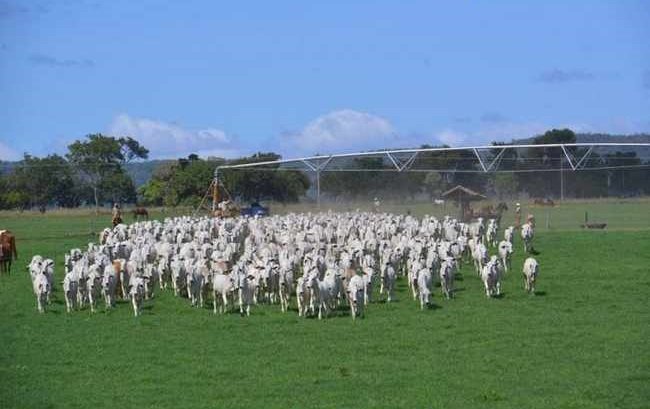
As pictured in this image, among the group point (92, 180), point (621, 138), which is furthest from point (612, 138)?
point (92, 180)

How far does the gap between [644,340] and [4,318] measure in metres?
13.4

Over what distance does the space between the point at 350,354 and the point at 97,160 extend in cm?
8317

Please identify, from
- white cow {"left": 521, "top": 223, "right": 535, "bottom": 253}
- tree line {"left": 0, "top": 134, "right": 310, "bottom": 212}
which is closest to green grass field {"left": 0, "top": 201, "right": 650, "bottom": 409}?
white cow {"left": 521, "top": 223, "right": 535, "bottom": 253}

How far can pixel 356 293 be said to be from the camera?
1014 inches

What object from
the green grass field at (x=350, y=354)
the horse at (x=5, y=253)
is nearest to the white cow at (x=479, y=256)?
the green grass field at (x=350, y=354)

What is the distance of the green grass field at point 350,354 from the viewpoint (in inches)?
677

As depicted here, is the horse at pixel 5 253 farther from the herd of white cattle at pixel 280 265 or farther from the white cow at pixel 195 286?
the white cow at pixel 195 286

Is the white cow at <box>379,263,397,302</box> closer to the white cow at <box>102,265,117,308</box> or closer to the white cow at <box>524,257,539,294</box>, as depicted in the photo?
the white cow at <box>524,257,539,294</box>

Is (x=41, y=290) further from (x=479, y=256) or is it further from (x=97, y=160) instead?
(x=97, y=160)

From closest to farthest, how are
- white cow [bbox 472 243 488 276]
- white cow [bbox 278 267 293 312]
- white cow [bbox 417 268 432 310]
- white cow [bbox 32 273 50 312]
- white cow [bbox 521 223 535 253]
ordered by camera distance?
white cow [bbox 417 268 432 310] < white cow [bbox 278 267 293 312] < white cow [bbox 32 273 50 312] < white cow [bbox 472 243 488 276] < white cow [bbox 521 223 535 253]

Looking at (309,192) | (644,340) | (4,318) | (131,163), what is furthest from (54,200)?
(644,340)

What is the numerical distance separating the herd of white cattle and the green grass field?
0.49m

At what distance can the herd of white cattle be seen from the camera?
27344 mm

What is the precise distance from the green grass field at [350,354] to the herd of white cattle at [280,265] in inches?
19.5
